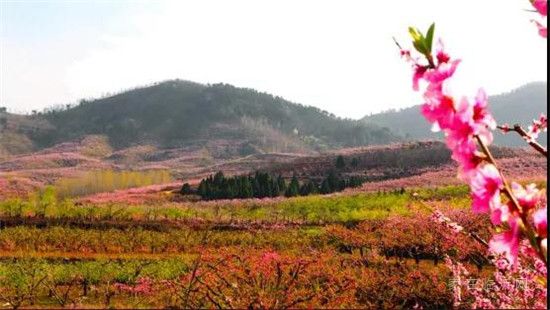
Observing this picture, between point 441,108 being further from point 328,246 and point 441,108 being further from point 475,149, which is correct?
point 328,246

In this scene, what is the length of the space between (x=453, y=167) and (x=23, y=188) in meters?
41.9

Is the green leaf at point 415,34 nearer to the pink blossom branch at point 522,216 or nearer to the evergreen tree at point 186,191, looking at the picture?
the pink blossom branch at point 522,216

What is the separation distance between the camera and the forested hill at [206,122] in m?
145

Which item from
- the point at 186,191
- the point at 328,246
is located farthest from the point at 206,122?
the point at 328,246

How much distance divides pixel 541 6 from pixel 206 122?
15195 centimetres

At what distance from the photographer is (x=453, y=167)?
176ft

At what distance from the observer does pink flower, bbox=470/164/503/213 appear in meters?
2.54

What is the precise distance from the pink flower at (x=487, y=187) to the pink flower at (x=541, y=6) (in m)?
0.90

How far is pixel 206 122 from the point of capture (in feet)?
504

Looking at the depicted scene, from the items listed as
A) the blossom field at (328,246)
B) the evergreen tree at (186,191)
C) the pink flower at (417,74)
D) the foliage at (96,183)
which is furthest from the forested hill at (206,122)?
the pink flower at (417,74)

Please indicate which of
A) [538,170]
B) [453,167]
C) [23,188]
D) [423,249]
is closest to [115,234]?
[423,249]

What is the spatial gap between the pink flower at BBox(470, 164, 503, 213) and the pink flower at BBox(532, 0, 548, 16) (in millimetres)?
896

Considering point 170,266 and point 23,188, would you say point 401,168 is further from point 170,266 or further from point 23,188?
point 170,266

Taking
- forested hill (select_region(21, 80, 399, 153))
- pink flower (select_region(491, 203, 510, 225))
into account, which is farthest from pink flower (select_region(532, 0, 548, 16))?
forested hill (select_region(21, 80, 399, 153))
